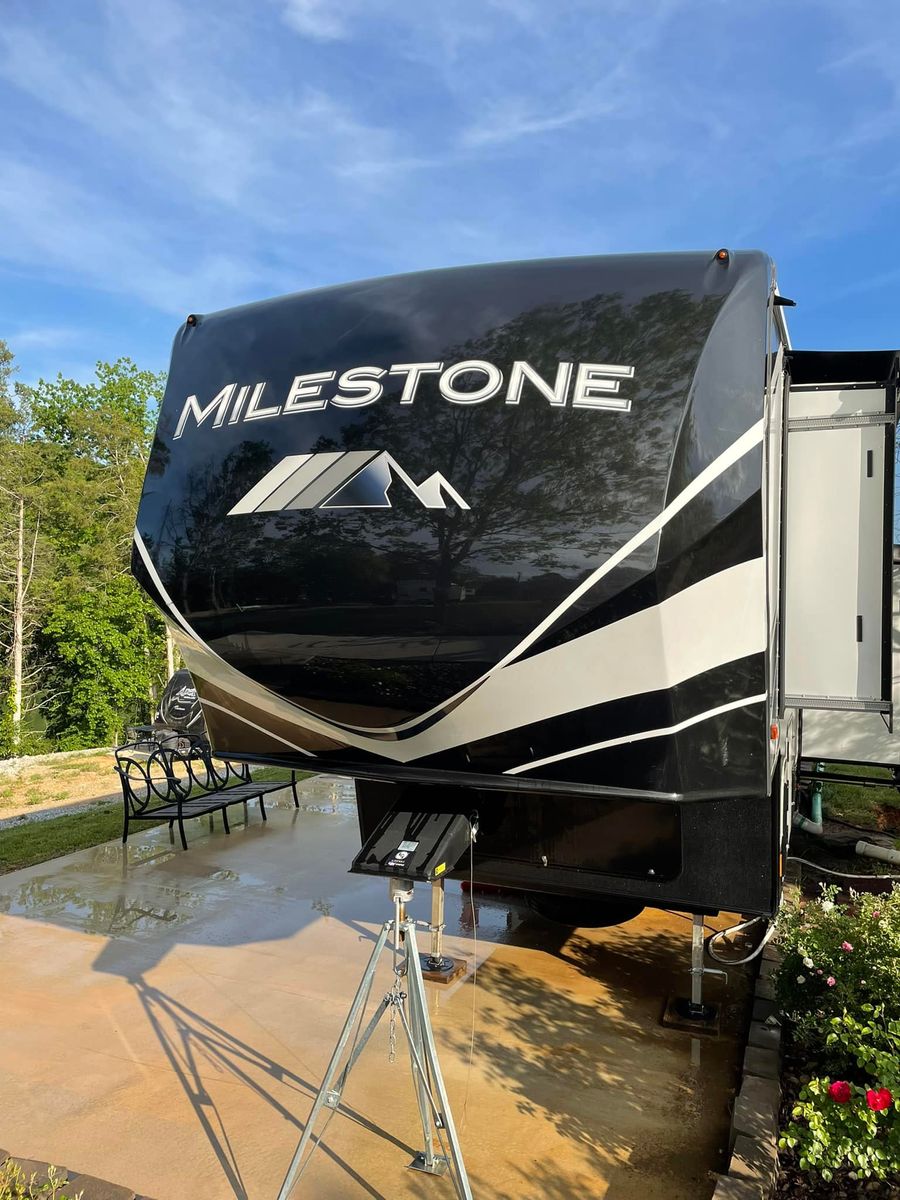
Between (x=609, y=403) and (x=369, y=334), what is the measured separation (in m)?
0.87

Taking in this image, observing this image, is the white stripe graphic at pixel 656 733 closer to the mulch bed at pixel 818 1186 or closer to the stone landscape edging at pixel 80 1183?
the mulch bed at pixel 818 1186

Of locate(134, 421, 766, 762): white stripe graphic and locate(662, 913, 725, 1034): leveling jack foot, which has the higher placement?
locate(134, 421, 766, 762): white stripe graphic

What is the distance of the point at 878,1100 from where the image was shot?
2.48 m

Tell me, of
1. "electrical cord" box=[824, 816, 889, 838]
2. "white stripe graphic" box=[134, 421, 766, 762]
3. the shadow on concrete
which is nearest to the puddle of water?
the shadow on concrete

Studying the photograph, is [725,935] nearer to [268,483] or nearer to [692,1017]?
[692,1017]

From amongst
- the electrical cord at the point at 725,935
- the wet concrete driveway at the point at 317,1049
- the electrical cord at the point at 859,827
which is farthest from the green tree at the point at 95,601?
the electrical cord at the point at 725,935

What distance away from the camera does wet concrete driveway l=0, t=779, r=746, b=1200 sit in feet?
10.4

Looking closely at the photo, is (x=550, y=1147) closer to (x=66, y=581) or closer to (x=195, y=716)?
(x=195, y=716)

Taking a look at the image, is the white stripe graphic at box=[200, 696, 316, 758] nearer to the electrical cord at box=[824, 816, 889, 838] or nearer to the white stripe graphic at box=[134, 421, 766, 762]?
the white stripe graphic at box=[134, 421, 766, 762]

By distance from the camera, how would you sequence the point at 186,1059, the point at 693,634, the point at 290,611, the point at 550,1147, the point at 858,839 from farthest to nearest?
the point at 858,839, the point at 186,1059, the point at 550,1147, the point at 290,611, the point at 693,634

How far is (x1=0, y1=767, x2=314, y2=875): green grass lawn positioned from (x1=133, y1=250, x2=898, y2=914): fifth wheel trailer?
12.6 ft

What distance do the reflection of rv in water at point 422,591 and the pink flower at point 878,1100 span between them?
1.84m

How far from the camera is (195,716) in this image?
13.2 meters

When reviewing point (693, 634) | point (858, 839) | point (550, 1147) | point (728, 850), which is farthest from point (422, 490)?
point (858, 839)
